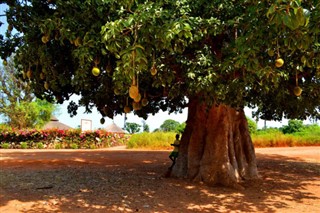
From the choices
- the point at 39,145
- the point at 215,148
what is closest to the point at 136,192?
the point at 215,148

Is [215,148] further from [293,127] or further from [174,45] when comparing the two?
[293,127]

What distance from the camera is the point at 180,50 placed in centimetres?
491

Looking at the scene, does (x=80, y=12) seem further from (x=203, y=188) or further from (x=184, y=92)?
(x=203, y=188)

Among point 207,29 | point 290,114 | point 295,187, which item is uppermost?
point 207,29

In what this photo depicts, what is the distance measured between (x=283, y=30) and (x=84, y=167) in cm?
1036

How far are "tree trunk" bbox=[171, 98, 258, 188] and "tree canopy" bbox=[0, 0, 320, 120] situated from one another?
2.55m

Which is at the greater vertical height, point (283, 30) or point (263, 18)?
point (263, 18)

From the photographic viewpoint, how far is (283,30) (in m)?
4.29

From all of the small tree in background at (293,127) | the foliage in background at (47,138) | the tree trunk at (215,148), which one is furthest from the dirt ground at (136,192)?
the small tree in background at (293,127)

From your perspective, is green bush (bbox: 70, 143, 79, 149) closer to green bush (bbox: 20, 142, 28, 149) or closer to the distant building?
green bush (bbox: 20, 142, 28, 149)

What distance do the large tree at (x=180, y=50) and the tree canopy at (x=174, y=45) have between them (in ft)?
0.05

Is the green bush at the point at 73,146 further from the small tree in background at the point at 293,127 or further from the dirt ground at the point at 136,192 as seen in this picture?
the small tree in background at the point at 293,127

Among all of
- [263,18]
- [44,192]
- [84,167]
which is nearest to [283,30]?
[263,18]

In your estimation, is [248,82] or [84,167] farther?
[84,167]
